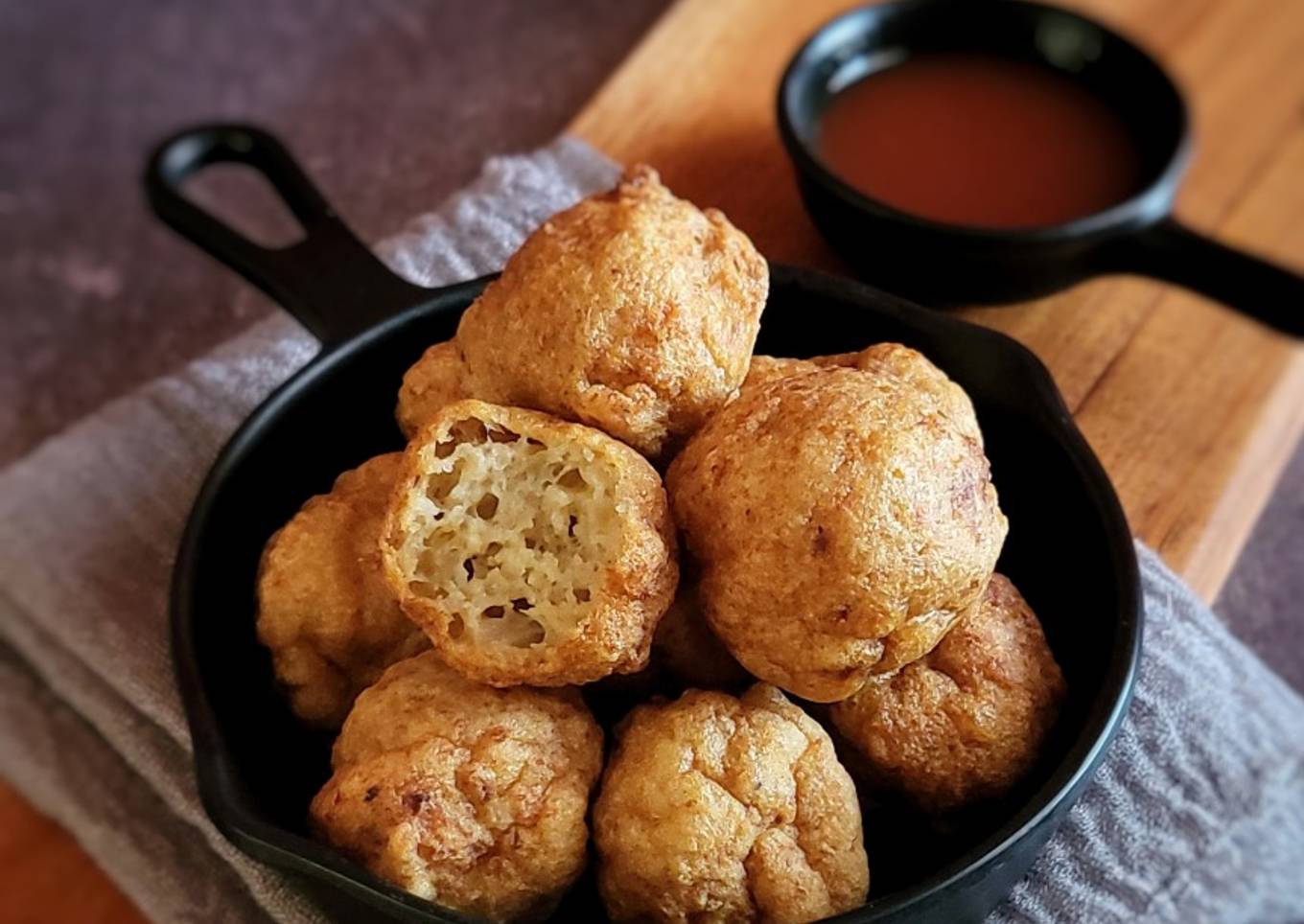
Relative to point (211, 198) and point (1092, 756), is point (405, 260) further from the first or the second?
point (1092, 756)

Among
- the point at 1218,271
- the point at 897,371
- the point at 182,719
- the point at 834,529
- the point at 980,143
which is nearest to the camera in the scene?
the point at 834,529

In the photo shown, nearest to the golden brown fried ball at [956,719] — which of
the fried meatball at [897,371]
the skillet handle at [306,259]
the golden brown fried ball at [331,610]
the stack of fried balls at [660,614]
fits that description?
the stack of fried balls at [660,614]

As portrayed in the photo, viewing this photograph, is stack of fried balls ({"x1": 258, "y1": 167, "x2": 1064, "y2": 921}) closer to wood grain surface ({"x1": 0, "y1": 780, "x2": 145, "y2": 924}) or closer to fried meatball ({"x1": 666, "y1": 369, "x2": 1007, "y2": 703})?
fried meatball ({"x1": 666, "y1": 369, "x2": 1007, "y2": 703})

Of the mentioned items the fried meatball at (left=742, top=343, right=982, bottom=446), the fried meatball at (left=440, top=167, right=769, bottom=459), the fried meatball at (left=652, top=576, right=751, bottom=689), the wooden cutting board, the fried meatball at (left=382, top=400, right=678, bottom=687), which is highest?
the fried meatball at (left=440, top=167, right=769, bottom=459)

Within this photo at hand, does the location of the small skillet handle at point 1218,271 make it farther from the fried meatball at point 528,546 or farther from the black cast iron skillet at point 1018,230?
the fried meatball at point 528,546

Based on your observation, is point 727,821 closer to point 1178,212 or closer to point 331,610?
point 331,610

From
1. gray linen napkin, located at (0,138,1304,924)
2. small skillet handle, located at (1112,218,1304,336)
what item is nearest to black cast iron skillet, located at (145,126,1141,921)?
gray linen napkin, located at (0,138,1304,924)

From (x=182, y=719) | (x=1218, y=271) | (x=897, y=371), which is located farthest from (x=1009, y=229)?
(x=182, y=719)
